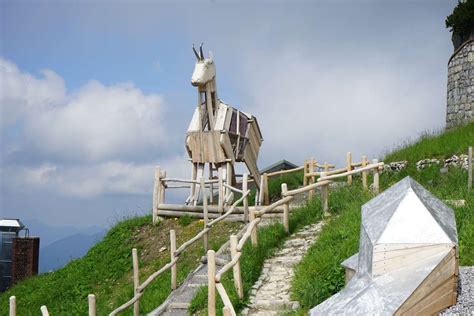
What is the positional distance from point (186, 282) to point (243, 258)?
4.13ft

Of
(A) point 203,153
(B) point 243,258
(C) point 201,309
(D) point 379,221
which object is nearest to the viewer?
(D) point 379,221

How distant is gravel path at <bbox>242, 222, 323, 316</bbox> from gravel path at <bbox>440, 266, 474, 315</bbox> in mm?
2817

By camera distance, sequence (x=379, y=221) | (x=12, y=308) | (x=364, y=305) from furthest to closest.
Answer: (x=12, y=308)
(x=379, y=221)
(x=364, y=305)

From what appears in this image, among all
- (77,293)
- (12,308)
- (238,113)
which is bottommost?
(77,293)

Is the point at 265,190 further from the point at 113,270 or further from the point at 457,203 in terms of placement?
the point at 457,203

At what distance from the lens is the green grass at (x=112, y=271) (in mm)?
15041

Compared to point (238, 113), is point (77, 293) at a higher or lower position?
lower

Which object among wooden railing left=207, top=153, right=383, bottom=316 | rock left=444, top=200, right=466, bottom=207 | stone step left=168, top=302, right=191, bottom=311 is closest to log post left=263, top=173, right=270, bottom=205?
wooden railing left=207, top=153, right=383, bottom=316

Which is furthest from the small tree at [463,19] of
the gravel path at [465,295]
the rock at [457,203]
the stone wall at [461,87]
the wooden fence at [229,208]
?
the gravel path at [465,295]

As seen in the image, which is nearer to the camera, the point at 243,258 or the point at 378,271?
the point at 378,271

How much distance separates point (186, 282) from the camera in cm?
1274

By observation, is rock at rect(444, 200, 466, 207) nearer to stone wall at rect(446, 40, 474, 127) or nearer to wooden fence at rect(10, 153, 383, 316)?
wooden fence at rect(10, 153, 383, 316)

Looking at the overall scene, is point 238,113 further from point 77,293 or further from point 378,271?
point 378,271

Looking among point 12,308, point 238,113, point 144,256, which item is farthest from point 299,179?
point 12,308
